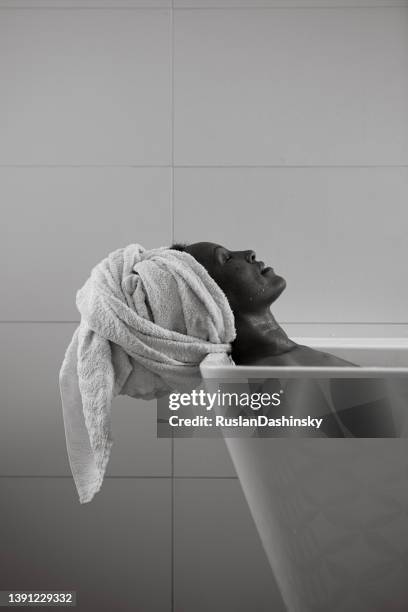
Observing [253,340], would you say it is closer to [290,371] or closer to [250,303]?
[250,303]

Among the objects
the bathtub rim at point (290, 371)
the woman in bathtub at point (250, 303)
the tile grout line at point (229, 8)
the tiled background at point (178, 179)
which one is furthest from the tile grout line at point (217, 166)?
the bathtub rim at point (290, 371)

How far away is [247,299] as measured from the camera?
107 cm

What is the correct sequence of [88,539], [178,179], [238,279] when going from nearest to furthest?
[238,279] < [88,539] < [178,179]

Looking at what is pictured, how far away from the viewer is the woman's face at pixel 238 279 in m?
1.07

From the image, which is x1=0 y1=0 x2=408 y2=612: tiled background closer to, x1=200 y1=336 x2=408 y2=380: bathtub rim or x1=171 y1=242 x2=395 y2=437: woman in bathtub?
x1=171 y1=242 x2=395 y2=437: woman in bathtub

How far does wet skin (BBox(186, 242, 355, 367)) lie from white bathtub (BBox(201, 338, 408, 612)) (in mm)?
186

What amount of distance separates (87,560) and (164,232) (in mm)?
1006

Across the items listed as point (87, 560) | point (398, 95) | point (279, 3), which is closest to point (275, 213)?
point (398, 95)

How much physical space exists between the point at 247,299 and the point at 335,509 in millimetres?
400

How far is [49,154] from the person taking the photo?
1787mm

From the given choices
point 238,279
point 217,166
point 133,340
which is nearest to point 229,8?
point 217,166

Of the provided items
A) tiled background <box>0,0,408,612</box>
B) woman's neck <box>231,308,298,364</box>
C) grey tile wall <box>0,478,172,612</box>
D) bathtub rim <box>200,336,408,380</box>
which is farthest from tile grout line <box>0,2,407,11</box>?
grey tile wall <box>0,478,172,612</box>

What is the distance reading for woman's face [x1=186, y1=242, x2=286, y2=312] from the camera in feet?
3.50

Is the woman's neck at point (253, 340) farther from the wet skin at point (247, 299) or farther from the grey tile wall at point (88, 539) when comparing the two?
the grey tile wall at point (88, 539)
